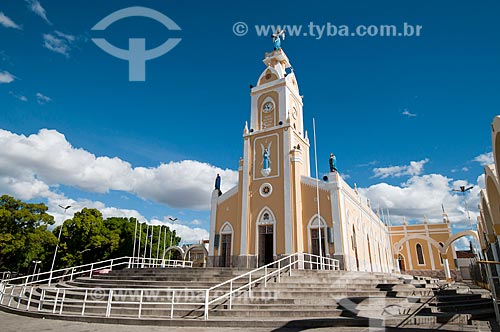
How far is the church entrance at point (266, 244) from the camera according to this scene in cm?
2053

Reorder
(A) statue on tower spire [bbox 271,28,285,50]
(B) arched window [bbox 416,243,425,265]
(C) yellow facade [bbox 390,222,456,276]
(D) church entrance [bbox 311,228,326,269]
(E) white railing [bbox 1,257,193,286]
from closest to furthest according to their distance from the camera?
(E) white railing [bbox 1,257,193,286], (D) church entrance [bbox 311,228,326,269], (A) statue on tower spire [bbox 271,28,285,50], (C) yellow facade [bbox 390,222,456,276], (B) arched window [bbox 416,243,425,265]

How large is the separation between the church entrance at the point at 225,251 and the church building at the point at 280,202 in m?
0.07

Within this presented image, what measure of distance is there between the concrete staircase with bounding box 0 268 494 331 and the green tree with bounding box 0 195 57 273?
18182 mm

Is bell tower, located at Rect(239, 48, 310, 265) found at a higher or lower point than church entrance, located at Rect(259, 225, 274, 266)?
higher

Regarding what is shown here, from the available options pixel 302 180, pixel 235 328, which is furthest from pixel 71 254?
pixel 235 328

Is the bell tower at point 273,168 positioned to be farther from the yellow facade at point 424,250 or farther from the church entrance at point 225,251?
the yellow facade at point 424,250

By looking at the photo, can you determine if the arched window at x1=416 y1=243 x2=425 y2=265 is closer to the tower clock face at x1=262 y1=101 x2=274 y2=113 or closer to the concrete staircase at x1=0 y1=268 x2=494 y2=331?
the concrete staircase at x1=0 y1=268 x2=494 y2=331

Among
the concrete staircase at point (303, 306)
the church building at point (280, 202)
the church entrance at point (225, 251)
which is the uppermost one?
the church building at point (280, 202)

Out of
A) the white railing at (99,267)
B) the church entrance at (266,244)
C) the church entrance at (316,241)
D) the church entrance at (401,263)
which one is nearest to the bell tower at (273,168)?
the church entrance at (266,244)

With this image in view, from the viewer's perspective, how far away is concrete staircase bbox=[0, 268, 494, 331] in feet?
26.8

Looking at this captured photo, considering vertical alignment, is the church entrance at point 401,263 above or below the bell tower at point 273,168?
below

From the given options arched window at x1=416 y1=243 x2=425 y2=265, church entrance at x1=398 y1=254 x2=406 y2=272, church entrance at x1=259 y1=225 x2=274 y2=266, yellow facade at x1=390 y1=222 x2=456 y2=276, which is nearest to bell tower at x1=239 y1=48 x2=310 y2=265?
church entrance at x1=259 y1=225 x2=274 y2=266

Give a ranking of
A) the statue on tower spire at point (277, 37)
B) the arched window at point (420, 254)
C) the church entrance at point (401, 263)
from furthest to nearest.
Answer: the church entrance at point (401, 263)
the arched window at point (420, 254)
the statue on tower spire at point (277, 37)

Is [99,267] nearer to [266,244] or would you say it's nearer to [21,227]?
[266,244]
